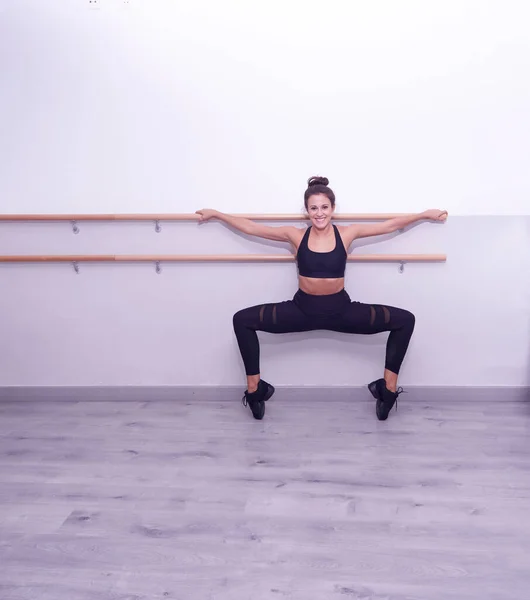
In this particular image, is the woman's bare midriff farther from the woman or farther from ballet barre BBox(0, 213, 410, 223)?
ballet barre BBox(0, 213, 410, 223)

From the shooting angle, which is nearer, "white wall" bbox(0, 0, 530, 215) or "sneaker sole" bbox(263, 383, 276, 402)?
"white wall" bbox(0, 0, 530, 215)

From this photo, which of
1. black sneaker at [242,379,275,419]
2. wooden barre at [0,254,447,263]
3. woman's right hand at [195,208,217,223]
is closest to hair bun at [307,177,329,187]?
wooden barre at [0,254,447,263]

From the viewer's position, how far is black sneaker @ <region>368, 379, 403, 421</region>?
7.72ft

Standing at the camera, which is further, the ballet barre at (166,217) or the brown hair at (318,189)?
the ballet barre at (166,217)

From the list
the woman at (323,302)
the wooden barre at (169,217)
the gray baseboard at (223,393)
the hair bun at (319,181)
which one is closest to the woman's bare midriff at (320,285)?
the woman at (323,302)

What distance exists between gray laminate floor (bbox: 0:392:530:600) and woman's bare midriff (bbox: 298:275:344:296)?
61 cm

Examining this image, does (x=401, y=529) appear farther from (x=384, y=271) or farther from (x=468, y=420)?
(x=384, y=271)

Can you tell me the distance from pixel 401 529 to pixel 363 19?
2079 millimetres

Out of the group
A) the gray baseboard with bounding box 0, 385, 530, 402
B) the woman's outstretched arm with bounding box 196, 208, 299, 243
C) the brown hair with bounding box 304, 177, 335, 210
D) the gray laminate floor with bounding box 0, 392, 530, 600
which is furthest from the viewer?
the gray baseboard with bounding box 0, 385, 530, 402

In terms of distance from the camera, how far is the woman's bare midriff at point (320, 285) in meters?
2.28

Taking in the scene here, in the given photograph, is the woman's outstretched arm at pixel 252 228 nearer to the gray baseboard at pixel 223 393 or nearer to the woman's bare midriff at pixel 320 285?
the woman's bare midriff at pixel 320 285

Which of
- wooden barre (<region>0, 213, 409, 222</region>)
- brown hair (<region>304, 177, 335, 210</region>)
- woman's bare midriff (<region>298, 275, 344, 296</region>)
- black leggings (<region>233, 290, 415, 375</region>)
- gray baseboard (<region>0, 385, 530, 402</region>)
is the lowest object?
gray baseboard (<region>0, 385, 530, 402</region>)

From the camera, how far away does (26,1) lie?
7.67ft

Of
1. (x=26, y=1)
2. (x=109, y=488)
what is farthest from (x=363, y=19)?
(x=109, y=488)
